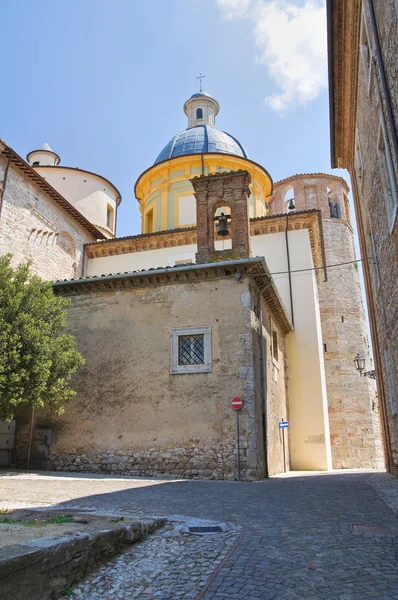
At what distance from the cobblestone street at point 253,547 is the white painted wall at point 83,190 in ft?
59.0

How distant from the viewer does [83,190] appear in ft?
80.7

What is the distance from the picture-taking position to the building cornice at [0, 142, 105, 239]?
52.5ft

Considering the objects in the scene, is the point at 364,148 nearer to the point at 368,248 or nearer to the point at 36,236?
the point at 368,248

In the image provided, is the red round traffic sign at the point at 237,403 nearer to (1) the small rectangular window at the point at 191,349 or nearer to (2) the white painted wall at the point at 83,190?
(1) the small rectangular window at the point at 191,349

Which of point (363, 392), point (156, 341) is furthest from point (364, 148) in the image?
point (363, 392)

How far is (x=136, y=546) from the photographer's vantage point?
457 centimetres

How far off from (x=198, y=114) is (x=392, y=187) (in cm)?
2445

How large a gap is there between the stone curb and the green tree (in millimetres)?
7188

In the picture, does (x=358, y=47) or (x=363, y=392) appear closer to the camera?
(x=358, y=47)

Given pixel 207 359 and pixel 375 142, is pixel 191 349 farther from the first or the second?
pixel 375 142

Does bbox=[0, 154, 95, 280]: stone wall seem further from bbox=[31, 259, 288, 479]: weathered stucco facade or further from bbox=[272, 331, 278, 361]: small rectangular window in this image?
bbox=[272, 331, 278, 361]: small rectangular window

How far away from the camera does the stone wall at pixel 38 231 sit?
53.9 feet

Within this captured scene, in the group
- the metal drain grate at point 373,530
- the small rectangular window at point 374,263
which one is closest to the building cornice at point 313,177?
the small rectangular window at point 374,263

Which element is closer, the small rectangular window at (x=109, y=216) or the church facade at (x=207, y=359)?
the church facade at (x=207, y=359)
